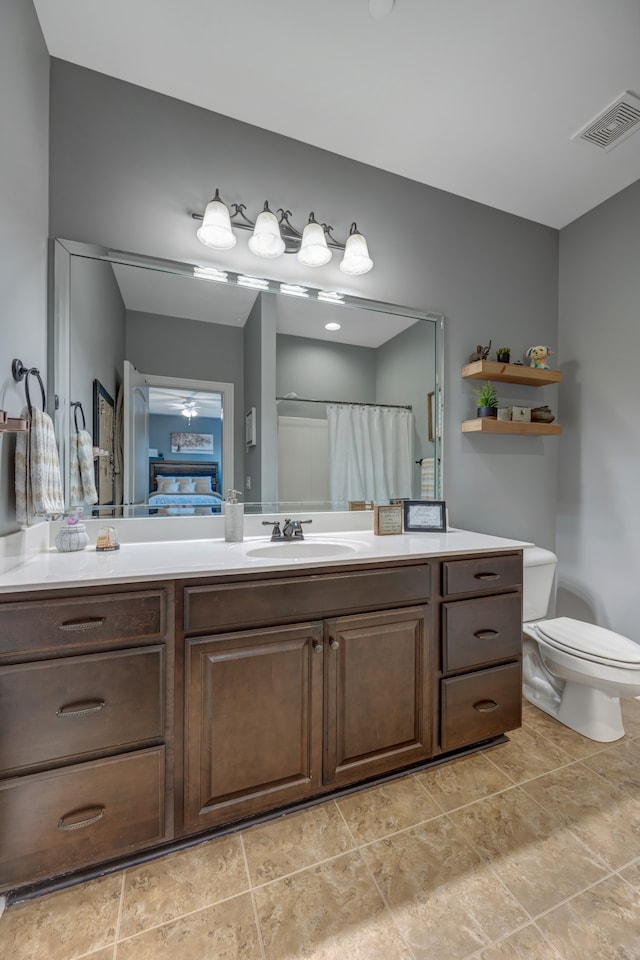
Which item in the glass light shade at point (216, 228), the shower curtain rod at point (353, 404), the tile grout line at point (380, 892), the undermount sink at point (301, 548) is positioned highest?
the glass light shade at point (216, 228)

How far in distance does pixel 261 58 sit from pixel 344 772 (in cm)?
262

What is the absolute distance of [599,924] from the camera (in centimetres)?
103

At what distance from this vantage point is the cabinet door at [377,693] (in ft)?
4.49

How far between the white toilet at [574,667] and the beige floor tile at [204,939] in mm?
1459

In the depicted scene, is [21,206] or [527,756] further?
[527,756]

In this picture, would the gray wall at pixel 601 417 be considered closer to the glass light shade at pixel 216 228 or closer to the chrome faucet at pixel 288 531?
the chrome faucet at pixel 288 531

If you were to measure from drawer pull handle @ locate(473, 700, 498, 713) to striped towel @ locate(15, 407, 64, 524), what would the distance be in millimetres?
1706

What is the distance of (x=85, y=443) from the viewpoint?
61.6 inches

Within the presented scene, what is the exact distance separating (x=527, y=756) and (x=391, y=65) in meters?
2.79

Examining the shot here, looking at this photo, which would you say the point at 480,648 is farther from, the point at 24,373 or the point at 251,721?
the point at 24,373

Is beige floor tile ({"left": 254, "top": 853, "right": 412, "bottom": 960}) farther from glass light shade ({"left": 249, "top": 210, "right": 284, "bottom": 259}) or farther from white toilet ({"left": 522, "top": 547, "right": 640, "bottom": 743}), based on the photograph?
glass light shade ({"left": 249, "top": 210, "right": 284, "bottom": 259})

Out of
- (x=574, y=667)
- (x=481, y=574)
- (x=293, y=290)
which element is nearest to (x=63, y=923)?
(x=481, y=574)

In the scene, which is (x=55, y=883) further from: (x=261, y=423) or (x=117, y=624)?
(x=261, y=423)

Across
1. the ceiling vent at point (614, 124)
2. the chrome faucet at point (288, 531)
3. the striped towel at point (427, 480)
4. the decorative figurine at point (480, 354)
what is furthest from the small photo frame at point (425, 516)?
the ceiling vent at point (614, 124)
